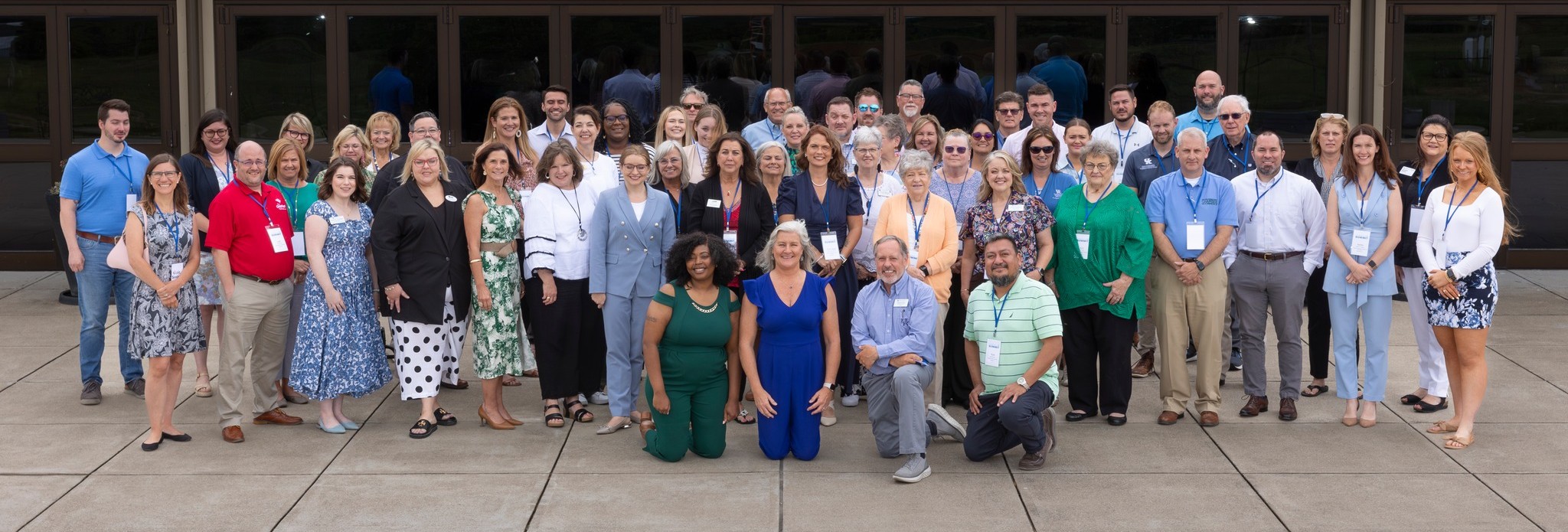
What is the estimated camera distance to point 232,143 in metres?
9.26

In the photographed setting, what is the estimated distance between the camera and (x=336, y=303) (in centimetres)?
783

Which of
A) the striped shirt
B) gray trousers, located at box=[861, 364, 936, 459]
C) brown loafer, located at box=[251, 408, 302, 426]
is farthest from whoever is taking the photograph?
brown loafer, located at box=[251, 408, 302, 426]

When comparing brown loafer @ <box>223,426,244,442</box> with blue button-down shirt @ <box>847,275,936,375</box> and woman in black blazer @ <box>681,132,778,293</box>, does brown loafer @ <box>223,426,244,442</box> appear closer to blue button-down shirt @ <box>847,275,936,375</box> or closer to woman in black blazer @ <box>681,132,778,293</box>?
woman in black blazer @ <box>681,132,778,293</box>

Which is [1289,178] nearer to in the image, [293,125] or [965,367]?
[965,367]

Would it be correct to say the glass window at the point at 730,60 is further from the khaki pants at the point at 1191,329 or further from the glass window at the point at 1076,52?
the khaki pants at the point at 1191,329

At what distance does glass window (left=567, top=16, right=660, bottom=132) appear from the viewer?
12727mm

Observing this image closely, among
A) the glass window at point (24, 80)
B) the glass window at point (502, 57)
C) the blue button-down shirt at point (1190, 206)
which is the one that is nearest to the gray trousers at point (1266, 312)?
the blue button-down shirt at point (1190, 206)

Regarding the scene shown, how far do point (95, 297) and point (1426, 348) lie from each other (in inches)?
295

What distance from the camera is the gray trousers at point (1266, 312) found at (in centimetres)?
820

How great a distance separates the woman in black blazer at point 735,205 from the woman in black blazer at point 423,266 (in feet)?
4.12

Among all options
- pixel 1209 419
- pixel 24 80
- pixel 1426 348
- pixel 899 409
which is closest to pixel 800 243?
pixel 899 409

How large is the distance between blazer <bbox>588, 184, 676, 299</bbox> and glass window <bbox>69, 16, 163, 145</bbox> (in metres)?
6.63

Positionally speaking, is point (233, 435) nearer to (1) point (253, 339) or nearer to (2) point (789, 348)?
(1) point (253, 339)

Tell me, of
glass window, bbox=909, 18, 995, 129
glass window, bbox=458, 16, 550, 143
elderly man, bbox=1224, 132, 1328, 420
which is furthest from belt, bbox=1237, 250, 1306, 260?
glass window, bbox=458, 16, 550, 143
